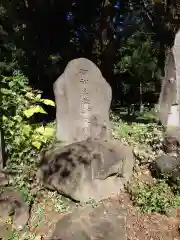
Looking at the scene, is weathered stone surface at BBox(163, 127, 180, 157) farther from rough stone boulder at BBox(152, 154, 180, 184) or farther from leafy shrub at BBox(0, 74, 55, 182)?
leafy shrub at BBox(0, 74, 55, 182)

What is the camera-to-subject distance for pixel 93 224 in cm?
426

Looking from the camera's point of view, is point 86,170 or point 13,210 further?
point 86,170

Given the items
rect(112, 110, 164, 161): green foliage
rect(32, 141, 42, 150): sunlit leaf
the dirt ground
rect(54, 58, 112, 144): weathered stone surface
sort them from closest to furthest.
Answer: the dirt ground → rect(32, 141, 42, 150): sunlit leaf → rect(54, 58, 112, 144): weathered stone surface → rect(112, 110, 164, 161): green foliage

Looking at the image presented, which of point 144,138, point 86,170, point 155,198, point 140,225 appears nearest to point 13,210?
point 86,170

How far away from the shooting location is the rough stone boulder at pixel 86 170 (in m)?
4.90

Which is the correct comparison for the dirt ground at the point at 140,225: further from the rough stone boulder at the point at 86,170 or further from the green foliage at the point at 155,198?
the rough stone boulder at the point at 86,170

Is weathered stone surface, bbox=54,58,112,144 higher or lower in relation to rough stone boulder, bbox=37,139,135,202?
higher

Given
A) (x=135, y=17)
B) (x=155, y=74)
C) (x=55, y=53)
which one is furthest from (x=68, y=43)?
(x=155, y=74)

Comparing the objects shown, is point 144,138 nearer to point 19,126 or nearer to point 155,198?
point 155,198

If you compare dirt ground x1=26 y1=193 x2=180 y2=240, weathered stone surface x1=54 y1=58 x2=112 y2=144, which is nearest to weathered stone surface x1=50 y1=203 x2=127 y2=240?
dirt ground x1=26 y1=193 x2=180 y2=240

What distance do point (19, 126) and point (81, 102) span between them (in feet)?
4.09

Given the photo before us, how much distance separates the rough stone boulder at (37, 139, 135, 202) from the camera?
16.1ft

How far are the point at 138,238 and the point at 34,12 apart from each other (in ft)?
34.4

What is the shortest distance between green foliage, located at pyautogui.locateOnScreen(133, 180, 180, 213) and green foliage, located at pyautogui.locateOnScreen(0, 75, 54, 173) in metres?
1.87
